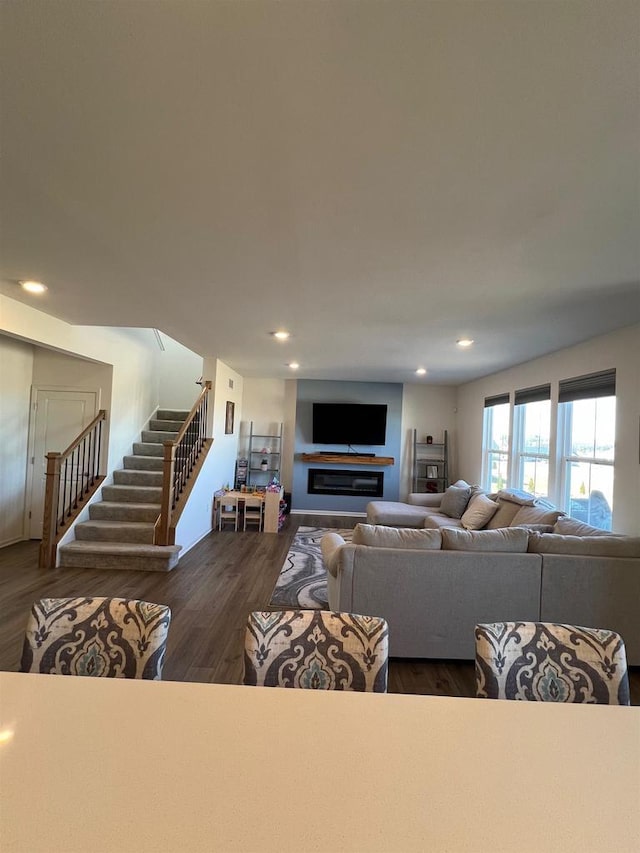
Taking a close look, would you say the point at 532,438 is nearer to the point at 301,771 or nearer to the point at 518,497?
the point at 518,497

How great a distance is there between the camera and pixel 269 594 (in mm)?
4004

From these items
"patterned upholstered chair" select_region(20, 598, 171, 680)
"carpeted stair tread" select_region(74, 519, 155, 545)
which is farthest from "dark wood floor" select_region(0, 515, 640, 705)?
"patterned upholstered chair" select_region(20, 598, 171, 680)

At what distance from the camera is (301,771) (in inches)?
33.8

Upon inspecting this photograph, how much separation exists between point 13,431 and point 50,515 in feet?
4.49

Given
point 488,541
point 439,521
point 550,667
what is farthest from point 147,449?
point 550,667

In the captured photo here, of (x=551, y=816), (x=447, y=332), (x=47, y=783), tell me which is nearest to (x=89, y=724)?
(x=47, y=783)

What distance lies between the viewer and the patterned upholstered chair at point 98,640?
1.37 metres

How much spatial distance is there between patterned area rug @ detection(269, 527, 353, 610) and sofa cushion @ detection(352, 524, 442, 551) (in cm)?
95

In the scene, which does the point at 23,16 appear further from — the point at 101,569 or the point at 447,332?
the point at 101,569

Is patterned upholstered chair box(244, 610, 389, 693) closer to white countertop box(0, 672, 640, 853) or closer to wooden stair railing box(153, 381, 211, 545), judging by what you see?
white countertop box(0, 672, 640, 853)

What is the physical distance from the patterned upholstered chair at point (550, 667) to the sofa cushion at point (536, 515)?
282 cm

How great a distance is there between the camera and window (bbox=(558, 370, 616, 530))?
13.1ft

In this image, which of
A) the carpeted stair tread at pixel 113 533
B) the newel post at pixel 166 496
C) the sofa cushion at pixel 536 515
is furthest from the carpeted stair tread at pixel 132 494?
A: the sofa cushion at pixel 536 515

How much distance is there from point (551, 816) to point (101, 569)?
4.69 meters
